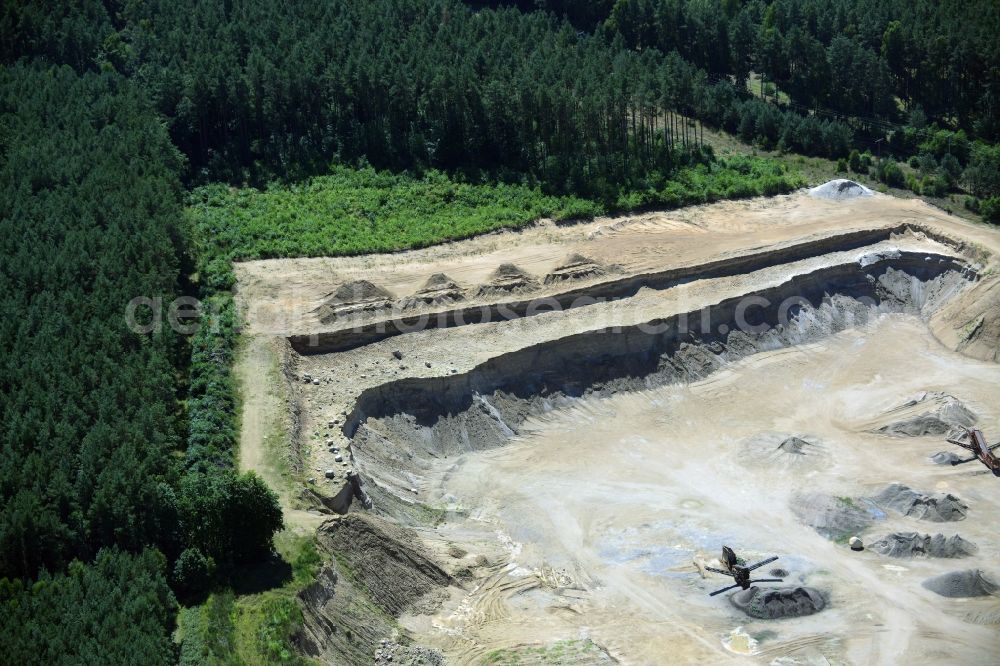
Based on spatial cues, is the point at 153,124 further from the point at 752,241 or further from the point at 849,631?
the point at 849,631

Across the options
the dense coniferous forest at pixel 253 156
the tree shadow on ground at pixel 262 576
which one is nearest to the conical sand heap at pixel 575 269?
the dense coniferous forest at pixel 253 156

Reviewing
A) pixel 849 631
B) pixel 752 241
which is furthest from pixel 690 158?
pixel 849 631

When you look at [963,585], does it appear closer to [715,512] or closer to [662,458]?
[715,512]

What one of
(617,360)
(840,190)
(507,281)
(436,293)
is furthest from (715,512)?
(840,190)

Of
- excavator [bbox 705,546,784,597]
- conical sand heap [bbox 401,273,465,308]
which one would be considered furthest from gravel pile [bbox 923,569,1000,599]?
conical sand heap [bbox 401,273,465,308]

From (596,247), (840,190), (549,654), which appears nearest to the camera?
(549,654)

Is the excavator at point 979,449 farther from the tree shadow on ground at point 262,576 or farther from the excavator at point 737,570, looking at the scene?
the tree shadow on ground at point 262,576
